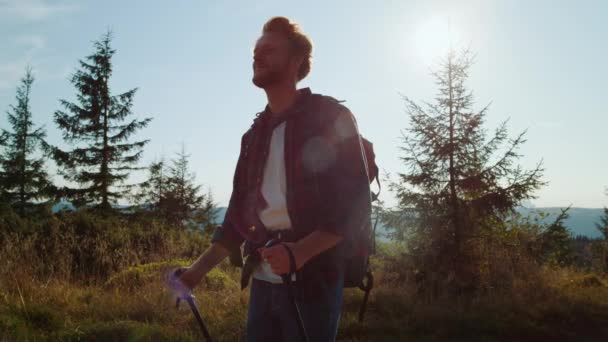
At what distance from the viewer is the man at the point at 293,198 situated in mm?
1812

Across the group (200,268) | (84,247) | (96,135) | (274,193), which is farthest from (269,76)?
(96,135)

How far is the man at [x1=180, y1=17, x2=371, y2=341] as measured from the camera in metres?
1.81

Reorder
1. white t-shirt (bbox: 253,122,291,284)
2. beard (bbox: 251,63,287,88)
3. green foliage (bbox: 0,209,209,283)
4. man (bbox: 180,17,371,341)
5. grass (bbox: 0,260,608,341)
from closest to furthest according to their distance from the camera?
man (bbox: 180,17,371,341)
white t-shirt (bbox: 253,122,291,284)
beard (bbox: 251,63,287,88)
grass (bbox: 0,260,608,341)
green foliage (bbox: 0,209,209,283)

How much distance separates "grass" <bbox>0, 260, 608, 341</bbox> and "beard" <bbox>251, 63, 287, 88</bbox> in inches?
145

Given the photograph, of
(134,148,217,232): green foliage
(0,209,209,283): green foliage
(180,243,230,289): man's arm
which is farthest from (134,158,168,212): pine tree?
(180,243,230,289): man's arm

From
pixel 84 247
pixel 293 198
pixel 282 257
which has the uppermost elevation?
pixel 293 198

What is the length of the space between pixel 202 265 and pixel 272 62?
999 millimetres

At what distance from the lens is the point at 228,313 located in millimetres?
6531

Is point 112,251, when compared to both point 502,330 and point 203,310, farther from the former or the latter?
point 502,330

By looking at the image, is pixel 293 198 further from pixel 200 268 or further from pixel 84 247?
pixel 84 247

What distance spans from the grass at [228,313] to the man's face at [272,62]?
3.70m

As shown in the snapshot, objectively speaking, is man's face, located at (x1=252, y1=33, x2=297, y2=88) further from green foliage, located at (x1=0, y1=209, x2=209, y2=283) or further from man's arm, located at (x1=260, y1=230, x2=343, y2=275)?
green foliage, located at (x1=0, y1=209, x2=209, y2=283)

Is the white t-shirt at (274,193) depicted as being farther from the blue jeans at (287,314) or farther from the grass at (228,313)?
the grass at (228,313)

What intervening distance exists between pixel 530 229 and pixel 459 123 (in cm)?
297
